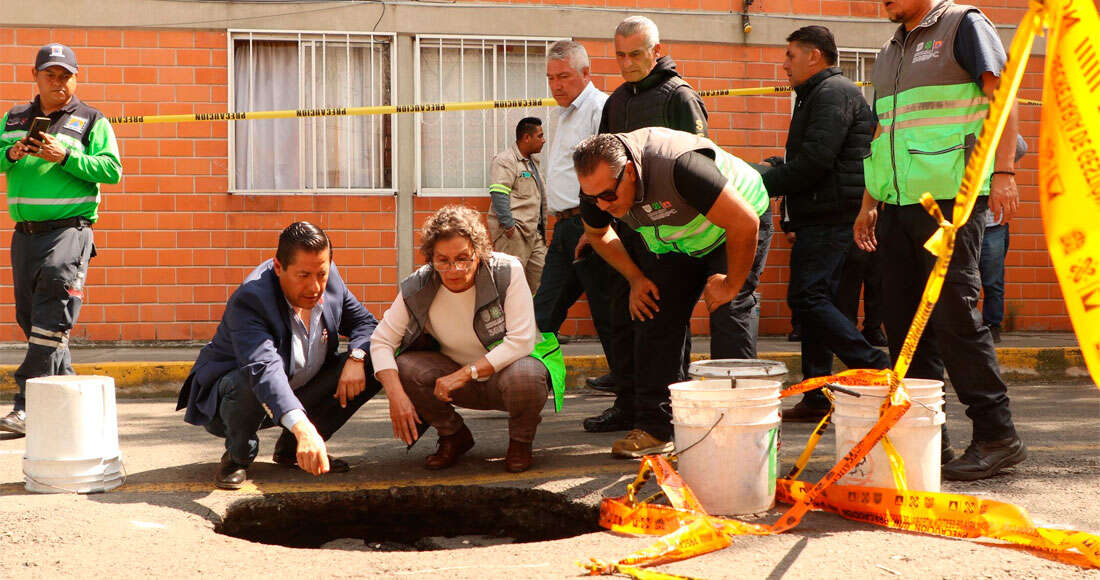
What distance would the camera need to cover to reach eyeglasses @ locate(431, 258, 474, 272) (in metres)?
4.57

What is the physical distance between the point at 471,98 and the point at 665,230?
554 centimetres

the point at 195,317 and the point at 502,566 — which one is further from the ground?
the point at 195,317

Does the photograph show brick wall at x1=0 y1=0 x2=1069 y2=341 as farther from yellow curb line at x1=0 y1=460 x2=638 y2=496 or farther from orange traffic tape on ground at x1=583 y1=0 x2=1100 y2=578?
orange traffic tape on ground at x1=583 y1=0 x2=1100 y2=578

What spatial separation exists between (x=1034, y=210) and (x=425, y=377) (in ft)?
25.5

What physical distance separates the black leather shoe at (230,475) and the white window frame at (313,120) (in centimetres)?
517

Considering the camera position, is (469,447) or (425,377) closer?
(425,377)

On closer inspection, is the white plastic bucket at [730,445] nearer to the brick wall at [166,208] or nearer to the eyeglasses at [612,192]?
the eyeglasses at [612,192]

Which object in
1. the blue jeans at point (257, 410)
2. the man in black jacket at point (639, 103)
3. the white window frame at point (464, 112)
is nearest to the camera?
the blue jeans at point (257, 410)

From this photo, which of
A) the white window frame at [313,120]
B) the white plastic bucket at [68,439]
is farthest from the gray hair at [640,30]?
the white window frame at [313,120]

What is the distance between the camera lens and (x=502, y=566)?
11.0 ft

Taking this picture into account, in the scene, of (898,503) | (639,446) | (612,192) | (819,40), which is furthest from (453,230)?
(819,40)

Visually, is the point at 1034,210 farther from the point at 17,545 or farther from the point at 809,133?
the point at 17,545

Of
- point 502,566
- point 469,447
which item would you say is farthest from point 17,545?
point 469,447

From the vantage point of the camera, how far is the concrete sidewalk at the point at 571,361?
779cm
